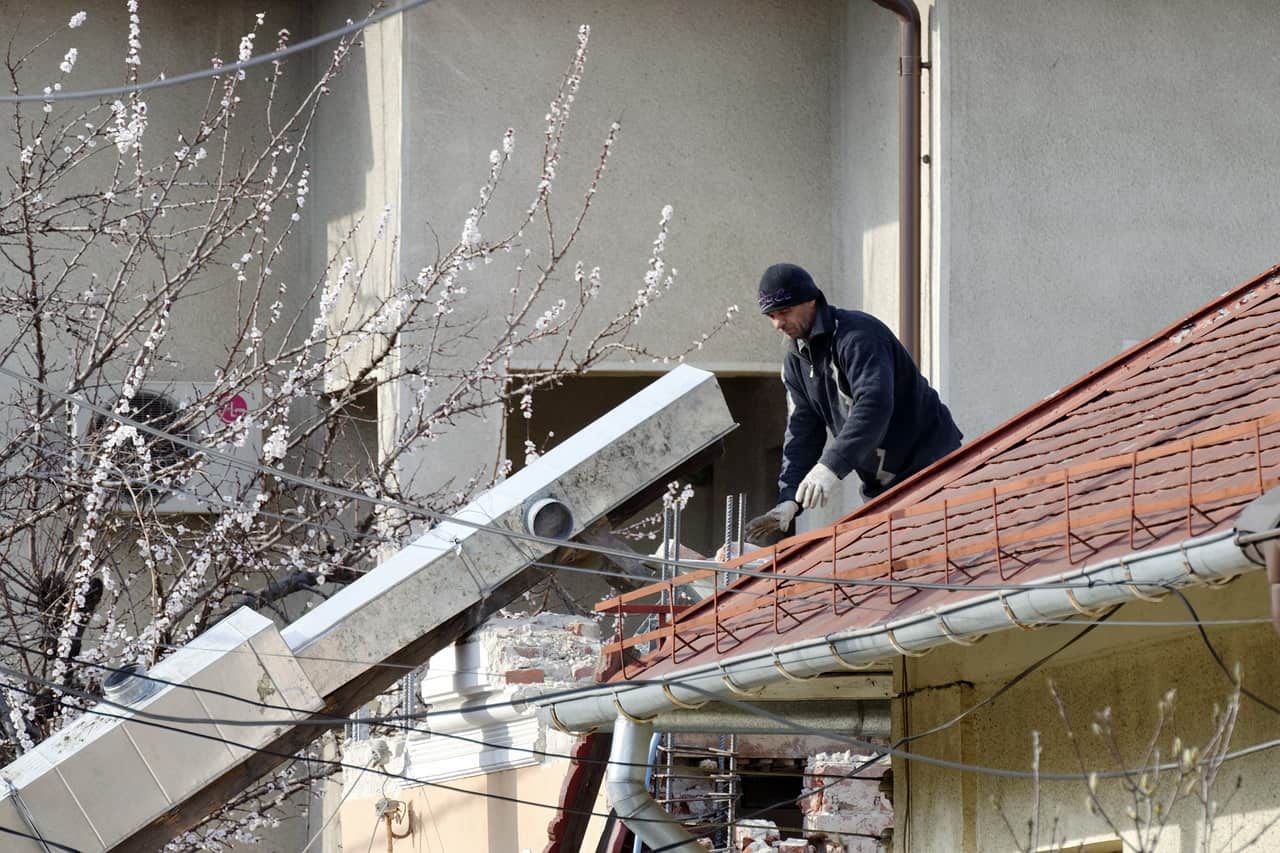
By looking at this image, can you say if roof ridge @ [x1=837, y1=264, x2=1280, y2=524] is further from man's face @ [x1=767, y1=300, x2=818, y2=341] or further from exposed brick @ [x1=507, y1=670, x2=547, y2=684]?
exposed brick @ [x1=507, y1=670, x2=547, y2=684]

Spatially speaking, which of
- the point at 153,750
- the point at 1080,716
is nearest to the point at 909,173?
the point at 153,750

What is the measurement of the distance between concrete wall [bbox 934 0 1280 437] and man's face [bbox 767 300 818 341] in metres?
4.66

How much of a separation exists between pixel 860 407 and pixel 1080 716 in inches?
99.0

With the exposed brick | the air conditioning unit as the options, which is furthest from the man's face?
the air conditioning unit

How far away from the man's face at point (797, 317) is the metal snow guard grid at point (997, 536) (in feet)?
5.34

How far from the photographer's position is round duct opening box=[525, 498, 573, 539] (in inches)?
343

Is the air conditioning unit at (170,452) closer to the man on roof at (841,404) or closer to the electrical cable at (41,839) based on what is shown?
the electrical cable at (41,839)

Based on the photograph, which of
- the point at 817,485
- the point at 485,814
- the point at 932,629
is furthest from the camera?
the point at 485,814

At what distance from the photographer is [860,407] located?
26.7 ft

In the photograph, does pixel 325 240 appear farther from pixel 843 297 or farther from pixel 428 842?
pixel 428 842

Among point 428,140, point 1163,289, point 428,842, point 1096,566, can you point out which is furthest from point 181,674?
point 1163,289

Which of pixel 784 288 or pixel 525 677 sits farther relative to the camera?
pixel 525 677

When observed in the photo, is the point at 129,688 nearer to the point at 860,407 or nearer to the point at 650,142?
the point at 860,407

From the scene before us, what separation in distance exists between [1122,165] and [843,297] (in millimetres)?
2069
